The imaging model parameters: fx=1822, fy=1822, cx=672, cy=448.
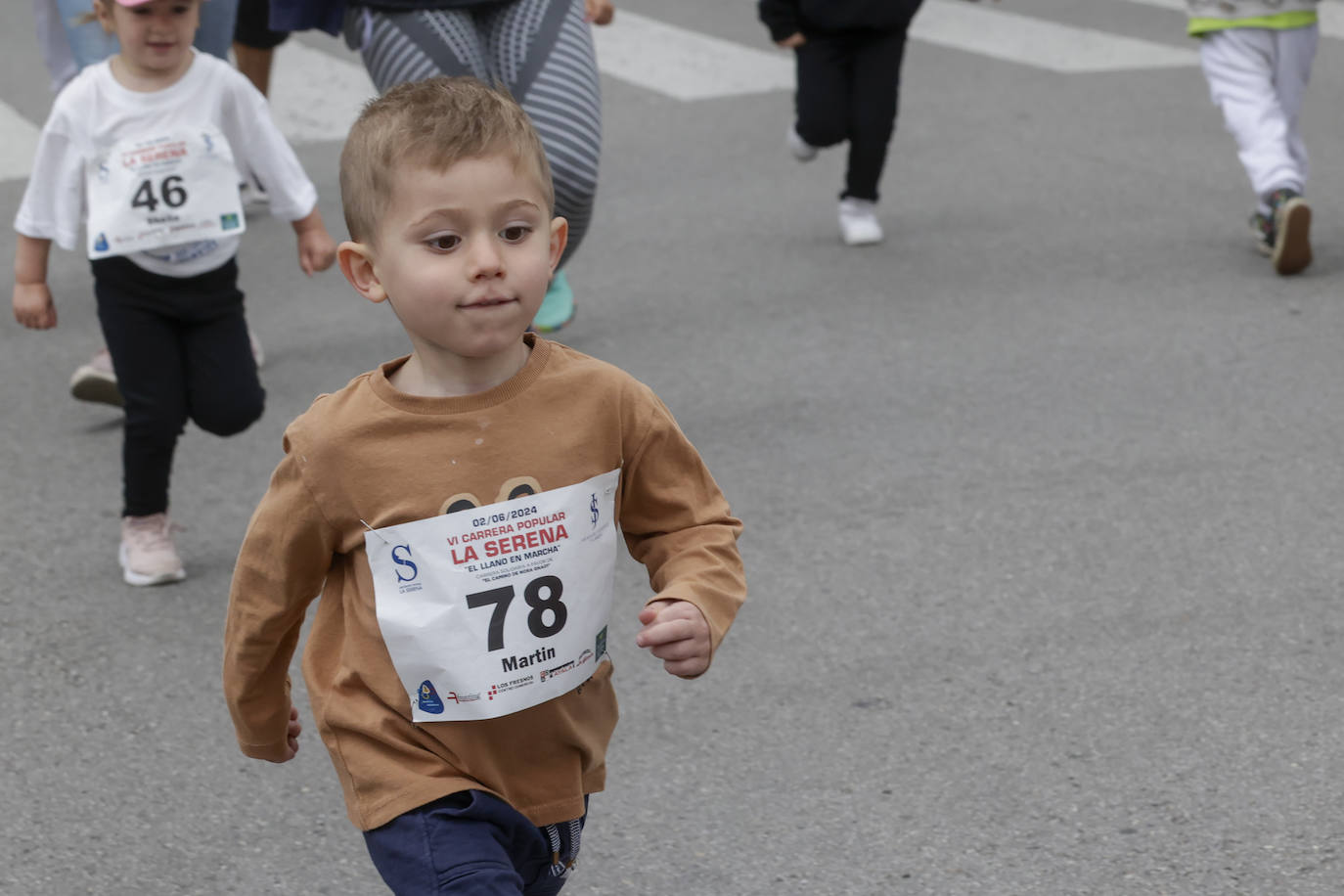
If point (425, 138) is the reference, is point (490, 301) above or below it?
below

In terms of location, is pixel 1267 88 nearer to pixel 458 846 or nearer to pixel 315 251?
pixel 315 251

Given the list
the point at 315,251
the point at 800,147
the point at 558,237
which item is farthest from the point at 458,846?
the point at 800,147

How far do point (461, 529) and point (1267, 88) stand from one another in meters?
5.09

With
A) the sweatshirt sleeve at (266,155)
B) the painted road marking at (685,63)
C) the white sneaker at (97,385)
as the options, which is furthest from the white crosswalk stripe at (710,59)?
the sweatshirt sleeve at (266,155)

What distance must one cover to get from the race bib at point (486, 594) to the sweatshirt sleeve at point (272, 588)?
0.08 metres

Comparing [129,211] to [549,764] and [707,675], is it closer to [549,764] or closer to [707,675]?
[707,675]

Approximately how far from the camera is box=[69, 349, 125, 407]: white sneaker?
520 centimetres

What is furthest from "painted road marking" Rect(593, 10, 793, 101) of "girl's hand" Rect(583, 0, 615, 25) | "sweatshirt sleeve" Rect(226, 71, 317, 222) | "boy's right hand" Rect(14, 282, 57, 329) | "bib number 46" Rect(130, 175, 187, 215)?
"boy's right hand" Rect(14, 282, 57, 329)

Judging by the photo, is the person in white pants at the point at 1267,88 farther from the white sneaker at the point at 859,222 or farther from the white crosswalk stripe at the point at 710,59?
the white crosswalk stripe at the point at 710,59

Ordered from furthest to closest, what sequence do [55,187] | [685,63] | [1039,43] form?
1. [1039,43]
2. [685,63]
3. [55,187]

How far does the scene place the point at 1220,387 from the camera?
523 centimetres

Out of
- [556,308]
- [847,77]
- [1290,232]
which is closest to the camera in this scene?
[556,308]

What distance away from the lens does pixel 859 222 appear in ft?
23.3

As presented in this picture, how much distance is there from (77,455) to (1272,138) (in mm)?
4125
